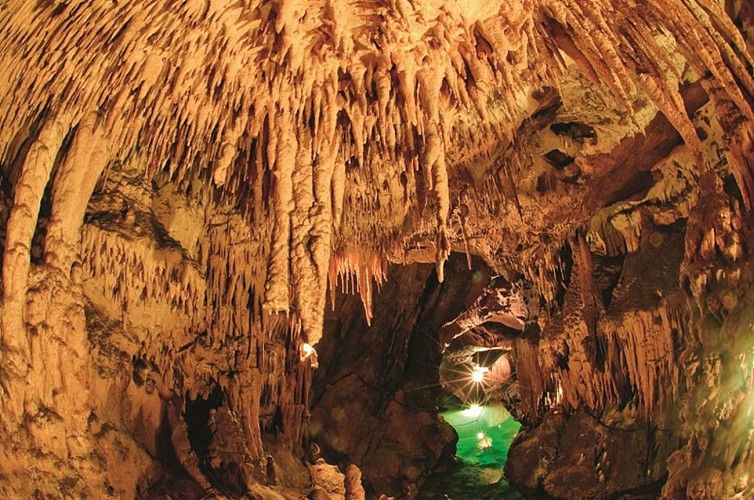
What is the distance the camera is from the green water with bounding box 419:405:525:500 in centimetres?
994

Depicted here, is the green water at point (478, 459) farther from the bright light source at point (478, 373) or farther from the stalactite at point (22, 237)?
the stalactite at point (22, 237)

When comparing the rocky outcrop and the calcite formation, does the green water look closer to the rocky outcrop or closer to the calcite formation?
the rocky outcrop

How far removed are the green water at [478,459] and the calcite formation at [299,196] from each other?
1.91 meters

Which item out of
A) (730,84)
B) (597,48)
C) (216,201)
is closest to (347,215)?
(216,201)

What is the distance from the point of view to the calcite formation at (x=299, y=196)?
421cm

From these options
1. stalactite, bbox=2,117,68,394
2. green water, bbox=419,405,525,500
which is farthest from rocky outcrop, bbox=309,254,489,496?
stalactite, bbox=2,117,68,394

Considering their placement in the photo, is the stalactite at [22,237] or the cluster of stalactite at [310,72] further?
the cluster of stalactite at [310,72]

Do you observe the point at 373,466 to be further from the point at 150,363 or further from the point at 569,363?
the point at 150,363

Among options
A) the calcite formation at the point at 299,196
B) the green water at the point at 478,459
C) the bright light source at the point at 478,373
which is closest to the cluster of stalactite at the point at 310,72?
the calcite formation at the point at 299,196

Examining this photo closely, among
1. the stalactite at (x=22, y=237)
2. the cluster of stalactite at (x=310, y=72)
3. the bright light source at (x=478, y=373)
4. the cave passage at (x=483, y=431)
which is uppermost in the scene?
the cluster of stalactite at (x=310, y=72)

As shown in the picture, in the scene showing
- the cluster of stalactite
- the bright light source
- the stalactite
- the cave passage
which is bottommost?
the cave passage

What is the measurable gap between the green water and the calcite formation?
1.91 m

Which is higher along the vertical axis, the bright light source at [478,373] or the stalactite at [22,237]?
the stalactite at [22,237]

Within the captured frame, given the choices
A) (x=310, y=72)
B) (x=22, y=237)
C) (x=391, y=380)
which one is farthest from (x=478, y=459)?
(x=22, y=237)
